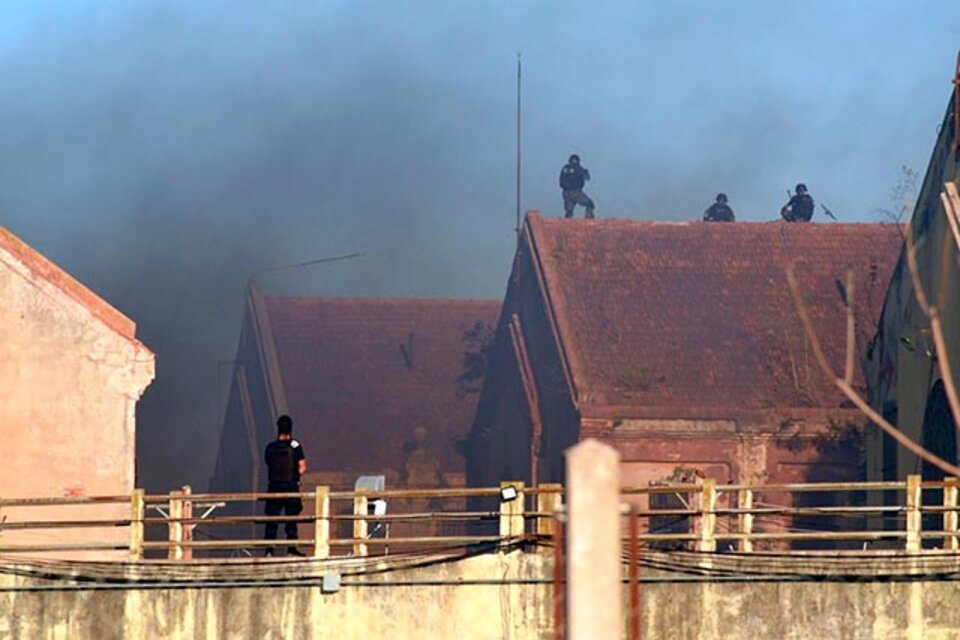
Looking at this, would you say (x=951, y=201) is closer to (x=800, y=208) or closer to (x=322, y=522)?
(x=322, y=522)

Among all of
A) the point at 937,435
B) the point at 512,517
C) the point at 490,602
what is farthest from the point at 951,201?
the point at 490,602

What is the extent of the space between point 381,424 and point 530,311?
7157 millimetres

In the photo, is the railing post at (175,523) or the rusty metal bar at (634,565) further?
the railing post at (175,523)

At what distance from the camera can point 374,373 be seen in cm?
4938

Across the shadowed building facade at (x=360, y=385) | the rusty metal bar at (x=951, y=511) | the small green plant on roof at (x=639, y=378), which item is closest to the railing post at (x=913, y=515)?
the rusty metal bar at (x=951, y=511)

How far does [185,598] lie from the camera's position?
74.5ft

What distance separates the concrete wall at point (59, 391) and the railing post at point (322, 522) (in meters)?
7.85

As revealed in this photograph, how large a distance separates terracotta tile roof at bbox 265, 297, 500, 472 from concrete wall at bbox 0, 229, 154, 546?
53.8ft

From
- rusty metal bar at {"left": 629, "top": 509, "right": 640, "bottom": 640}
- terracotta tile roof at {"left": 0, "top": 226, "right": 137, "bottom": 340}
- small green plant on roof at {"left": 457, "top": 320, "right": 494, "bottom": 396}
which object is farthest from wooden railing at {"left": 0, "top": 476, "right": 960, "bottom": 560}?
small green plant on roof at {"left": 457, "top": 320, "right": 494, "bottom": 396}

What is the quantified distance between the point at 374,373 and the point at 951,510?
97.7 feet

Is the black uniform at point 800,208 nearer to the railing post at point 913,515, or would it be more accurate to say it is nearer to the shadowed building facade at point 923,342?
the shadowed building facade at point 923,342

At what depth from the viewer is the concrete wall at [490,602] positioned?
2134 cm

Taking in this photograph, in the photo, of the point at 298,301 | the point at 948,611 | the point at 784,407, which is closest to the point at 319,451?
the point at 298,301

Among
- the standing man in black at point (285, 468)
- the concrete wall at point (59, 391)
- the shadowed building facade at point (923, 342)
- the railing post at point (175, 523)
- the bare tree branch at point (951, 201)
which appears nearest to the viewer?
the railing post at point (175, 523)
